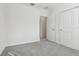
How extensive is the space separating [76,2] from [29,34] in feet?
10.5

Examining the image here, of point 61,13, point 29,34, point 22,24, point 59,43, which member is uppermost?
point 61,13

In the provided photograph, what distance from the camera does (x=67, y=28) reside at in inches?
158

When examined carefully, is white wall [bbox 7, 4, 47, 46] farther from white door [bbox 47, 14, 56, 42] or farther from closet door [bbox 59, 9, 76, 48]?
closet door [bbox 59, 9, 76, 48]

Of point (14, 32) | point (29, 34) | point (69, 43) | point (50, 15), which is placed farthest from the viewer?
point (50, 15)

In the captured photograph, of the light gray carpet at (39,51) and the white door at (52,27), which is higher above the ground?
the white door at (52,27)

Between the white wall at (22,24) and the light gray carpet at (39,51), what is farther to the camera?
the white wall at (22,24)

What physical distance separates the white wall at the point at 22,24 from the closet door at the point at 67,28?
1.70 m

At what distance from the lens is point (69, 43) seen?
13.0ft

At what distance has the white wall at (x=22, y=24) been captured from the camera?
4195mm

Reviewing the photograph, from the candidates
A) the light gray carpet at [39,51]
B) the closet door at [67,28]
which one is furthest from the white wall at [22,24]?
the closet door at [67,28]

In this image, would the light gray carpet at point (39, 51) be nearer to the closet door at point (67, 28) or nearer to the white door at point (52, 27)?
the closet door at point (67, 28)

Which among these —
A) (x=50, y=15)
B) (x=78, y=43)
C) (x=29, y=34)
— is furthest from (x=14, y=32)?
(x=78, y=43)

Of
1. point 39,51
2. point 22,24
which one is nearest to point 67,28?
point 39,51

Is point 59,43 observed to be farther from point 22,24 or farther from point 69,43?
point 22,24
